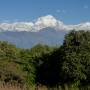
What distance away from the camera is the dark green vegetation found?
2344cm

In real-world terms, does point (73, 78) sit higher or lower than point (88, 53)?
lower

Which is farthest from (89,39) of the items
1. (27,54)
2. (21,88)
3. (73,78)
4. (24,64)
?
(21,88)

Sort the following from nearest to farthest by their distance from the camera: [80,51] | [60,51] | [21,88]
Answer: [21,88], [80,51], [60,51]

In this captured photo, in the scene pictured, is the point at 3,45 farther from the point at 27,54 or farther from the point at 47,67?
the point at 47,67

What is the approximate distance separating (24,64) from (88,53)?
534cm

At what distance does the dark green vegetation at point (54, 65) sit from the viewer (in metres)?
23.4

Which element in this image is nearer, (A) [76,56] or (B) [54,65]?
(A) [76,56]

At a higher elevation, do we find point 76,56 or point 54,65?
point 76,56

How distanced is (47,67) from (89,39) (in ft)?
14.3

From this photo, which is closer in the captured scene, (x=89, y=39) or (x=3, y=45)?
(x=89, y=39)

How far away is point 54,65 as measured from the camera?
90.8 ft

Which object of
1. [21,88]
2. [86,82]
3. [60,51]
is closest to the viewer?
[21,88]

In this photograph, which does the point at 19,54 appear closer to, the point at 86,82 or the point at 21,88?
the point at 86,82

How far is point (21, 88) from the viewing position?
1118 cm
